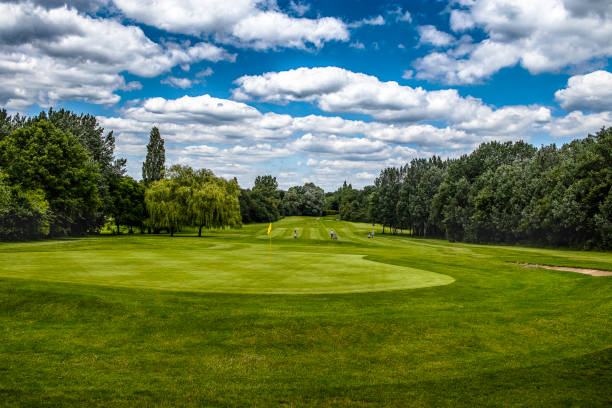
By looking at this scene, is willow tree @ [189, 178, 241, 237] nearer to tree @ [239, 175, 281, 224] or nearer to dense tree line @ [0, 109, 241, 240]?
dense tree line @ [0, 109, 241, 240]

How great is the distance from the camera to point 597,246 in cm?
5194

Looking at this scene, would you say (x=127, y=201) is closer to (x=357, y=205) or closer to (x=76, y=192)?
(x=76, y=192)

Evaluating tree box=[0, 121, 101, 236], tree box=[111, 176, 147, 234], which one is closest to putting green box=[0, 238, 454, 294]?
tree box=[0, 121, 101, 236]

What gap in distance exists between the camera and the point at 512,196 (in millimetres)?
67125

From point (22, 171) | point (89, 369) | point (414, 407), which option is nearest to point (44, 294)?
point (89, 369)

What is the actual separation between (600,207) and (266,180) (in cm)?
15918

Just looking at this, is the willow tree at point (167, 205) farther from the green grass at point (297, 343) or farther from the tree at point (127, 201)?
the green grass at point (297, 343)

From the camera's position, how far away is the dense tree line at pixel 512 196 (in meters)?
51.6

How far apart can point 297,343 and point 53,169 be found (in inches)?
2311

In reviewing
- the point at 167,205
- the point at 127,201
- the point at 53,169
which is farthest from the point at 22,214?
the point at 127,201

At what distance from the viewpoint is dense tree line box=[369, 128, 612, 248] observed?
51594 mm

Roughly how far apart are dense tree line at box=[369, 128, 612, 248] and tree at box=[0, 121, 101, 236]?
197 ft

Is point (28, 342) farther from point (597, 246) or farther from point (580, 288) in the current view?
point (597, 246)

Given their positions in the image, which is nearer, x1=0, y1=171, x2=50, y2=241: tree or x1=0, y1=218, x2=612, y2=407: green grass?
x1=0, y1=218, x2=612, y2=407: green grass
